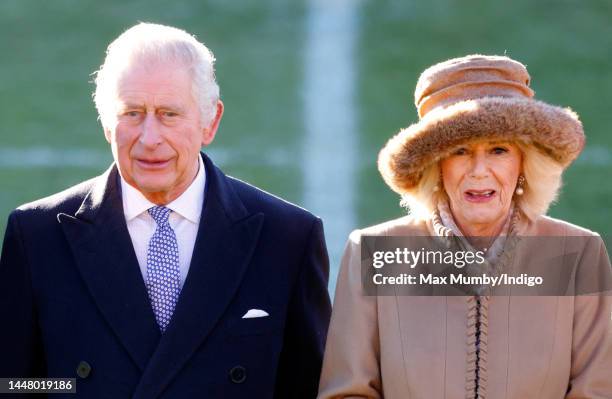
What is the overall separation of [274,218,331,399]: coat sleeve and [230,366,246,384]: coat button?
6.5 inches

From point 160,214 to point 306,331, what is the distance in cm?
52

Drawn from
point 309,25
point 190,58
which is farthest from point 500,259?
point 309,25

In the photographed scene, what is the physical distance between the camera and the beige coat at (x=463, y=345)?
3803mm

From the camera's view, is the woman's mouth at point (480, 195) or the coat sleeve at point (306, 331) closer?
the woman's mouth at point (480, 195)

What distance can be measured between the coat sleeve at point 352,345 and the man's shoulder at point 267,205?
26 centimetres

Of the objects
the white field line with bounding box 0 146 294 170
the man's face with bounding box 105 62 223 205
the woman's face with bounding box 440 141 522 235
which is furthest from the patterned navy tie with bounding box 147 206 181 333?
the white field line with bounding box 0 146 294 170

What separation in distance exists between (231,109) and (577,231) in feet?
24.2

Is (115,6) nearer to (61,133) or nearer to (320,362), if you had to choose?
(61,133)

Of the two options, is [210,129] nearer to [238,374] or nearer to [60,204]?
[60,204]

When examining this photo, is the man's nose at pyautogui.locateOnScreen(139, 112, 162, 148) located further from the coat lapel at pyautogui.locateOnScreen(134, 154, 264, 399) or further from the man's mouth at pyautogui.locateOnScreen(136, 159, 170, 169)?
the coat lapel at pyautogui.locateOnScreen(134, 154, 264, 399)

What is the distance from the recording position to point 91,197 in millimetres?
4066

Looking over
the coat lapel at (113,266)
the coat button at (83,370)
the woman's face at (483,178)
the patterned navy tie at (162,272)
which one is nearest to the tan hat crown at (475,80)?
the woman's face at (483,178)

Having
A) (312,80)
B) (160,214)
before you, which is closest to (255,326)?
(160,214)

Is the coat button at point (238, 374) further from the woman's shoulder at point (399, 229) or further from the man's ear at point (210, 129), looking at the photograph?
the man's ear at point (210, 129)
